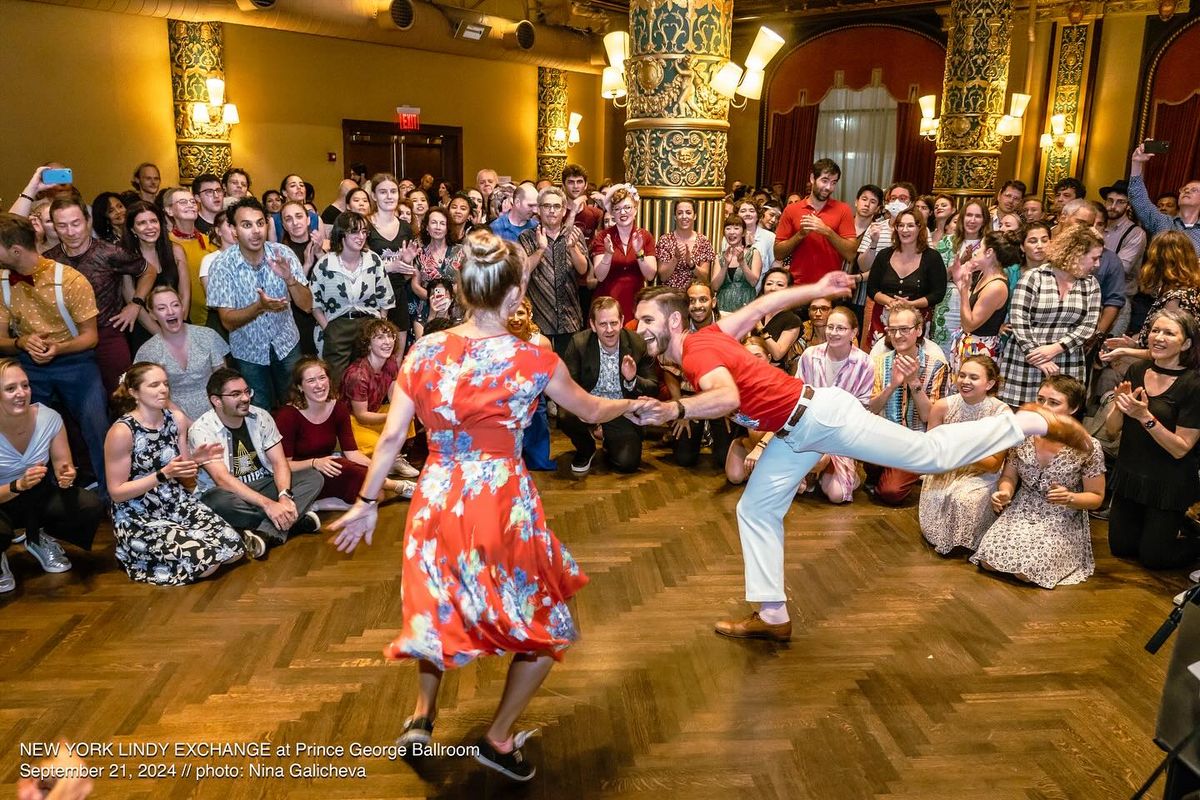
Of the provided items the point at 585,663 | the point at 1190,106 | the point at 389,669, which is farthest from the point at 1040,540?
the point at 1190,106

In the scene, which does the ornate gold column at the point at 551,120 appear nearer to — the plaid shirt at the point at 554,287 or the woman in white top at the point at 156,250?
the plaid shirt at the point at 554,287

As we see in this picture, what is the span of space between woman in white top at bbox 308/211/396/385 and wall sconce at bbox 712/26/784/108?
2.19 m

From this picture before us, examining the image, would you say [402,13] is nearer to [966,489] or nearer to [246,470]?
[246,470]

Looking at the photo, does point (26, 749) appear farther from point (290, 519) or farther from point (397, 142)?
point (397, 142)

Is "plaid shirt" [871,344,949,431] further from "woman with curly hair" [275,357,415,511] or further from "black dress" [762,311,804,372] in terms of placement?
"woman with curly hair" [275,357,415,511]

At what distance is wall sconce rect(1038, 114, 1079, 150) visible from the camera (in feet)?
36.8

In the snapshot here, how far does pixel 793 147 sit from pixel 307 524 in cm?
1151

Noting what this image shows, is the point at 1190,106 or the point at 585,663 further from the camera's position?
the point at 1190,106

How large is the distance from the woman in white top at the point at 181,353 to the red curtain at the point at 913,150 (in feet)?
36.0

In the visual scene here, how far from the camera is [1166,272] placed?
4383mm

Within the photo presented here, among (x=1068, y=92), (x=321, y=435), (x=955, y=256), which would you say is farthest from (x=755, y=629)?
(x=1068, y=92)

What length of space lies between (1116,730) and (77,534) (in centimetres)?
380

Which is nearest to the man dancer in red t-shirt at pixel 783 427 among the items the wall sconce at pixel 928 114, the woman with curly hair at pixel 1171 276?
the woman with curly hair at pixel 1171 276

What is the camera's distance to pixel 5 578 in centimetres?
341
